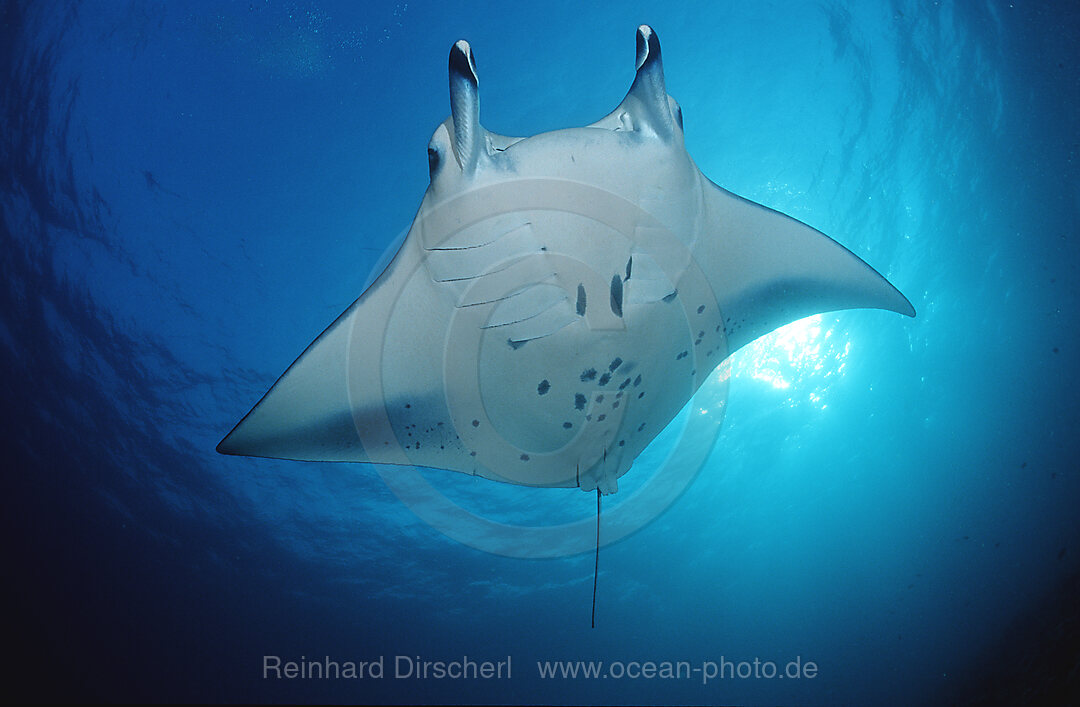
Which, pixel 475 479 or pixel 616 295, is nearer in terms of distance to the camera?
pixel 616 295

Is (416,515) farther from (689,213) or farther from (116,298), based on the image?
(689,213)

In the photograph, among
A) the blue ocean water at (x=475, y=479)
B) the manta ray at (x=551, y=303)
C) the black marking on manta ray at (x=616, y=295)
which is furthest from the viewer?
the blue ocean water at (x=475, y=479)

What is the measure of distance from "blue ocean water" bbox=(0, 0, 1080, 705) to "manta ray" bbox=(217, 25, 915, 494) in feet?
11.9

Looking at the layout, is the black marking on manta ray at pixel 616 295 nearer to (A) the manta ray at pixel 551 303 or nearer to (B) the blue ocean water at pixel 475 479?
(A) the manta ray at pixel 551 303

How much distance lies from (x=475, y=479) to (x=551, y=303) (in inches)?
347

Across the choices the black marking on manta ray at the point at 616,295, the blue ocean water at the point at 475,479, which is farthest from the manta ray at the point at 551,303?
the blue ocean water at the point at 475,479

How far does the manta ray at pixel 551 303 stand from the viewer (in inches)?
75.1

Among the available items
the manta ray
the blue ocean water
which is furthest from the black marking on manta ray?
the blue ocean water

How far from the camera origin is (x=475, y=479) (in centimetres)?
1045

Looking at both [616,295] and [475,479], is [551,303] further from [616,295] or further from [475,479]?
[475,479]

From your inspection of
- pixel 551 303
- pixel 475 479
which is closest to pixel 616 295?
pixel 551 303

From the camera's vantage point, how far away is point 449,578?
14.7m

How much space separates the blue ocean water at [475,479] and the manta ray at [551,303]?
11.9 feet

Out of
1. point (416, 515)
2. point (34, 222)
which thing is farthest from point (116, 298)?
point (416, 515)
